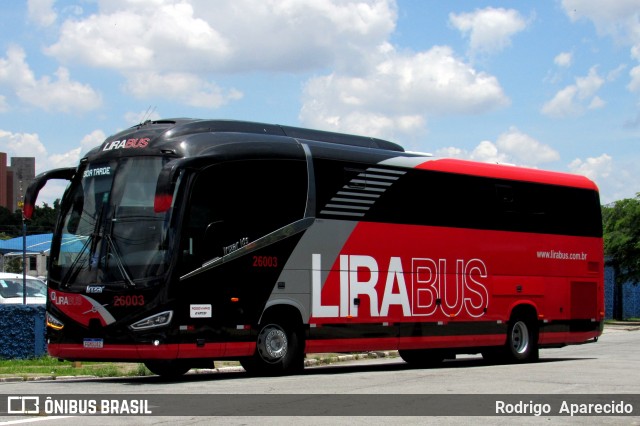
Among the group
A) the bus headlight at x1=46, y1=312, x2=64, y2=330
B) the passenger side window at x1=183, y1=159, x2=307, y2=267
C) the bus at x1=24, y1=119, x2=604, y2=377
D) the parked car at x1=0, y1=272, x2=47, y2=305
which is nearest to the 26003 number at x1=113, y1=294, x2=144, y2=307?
the bus at x1=24, y1=119, x2=604, y2=377

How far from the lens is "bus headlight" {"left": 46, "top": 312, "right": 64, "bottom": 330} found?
53.5 feet

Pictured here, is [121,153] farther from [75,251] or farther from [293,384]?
[293,384]

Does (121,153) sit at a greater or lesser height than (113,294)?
greater

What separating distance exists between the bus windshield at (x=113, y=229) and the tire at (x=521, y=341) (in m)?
9.18

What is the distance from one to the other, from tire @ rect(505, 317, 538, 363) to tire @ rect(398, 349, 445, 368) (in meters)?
1.49

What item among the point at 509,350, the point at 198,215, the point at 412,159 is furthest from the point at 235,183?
the point at 509,350

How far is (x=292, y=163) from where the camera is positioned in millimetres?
17469

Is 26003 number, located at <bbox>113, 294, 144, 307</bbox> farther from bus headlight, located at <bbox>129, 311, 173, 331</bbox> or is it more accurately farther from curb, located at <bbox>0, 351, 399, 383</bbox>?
curb, located at <bbox>0, 351, 399, 383</bbox>

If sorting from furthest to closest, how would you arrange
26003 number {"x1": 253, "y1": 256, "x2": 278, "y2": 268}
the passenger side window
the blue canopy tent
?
the blue canopy tent, 26003 number {"x1": 253, "y1": 256, "x2": 278, "y2": 268}, the passenger side window

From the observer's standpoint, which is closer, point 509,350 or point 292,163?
point 292,163

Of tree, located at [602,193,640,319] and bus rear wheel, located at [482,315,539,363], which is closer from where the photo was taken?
bus rear wheel, located at [482,315,539,363]

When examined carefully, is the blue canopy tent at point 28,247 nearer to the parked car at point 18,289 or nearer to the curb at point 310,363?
the parked car at point 18,289

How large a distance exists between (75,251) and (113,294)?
1272mm

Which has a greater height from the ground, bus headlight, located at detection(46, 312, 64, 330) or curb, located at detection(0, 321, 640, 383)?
bus headlight, located at detection(46, 312, 64, 330)
